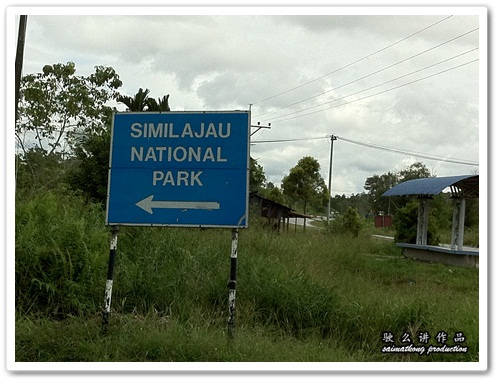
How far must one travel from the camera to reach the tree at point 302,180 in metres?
26.2

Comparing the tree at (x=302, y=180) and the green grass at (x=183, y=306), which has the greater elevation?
the tree at (x=302, y=180)

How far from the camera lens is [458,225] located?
605 inches

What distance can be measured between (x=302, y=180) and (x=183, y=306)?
69.8 feet

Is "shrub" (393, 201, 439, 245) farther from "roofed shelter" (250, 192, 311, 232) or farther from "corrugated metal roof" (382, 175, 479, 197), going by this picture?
"roofed shelter" (250, 192, 311, 232)

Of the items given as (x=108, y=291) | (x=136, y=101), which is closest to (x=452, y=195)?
(x=136, y=101)

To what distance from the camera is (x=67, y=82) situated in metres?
13.3

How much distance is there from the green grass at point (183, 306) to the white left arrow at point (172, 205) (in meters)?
1.08

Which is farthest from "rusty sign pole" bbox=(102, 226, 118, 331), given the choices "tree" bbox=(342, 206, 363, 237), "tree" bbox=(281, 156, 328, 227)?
"tree" bbox=(281, 156, 328, 227)

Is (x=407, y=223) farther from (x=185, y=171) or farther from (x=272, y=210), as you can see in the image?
(x=185, y=171)

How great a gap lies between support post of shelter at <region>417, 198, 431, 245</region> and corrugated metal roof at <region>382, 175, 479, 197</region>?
486 mm

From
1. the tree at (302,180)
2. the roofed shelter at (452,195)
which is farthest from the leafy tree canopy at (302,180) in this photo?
the roofed shelter at (452,195)

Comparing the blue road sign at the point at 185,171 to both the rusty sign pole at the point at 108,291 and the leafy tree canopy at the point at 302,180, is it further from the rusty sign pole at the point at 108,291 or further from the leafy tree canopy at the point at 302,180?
the leafy tree canopy at the point at 302,180

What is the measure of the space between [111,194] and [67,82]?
9282mm
